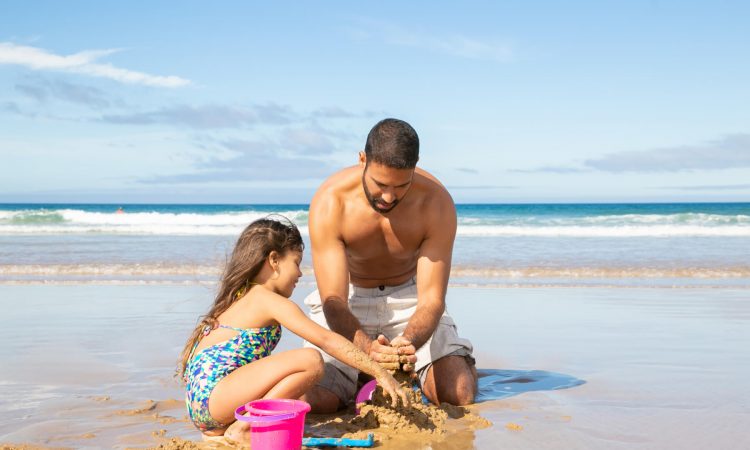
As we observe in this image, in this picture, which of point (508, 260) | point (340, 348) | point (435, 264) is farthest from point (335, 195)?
point (508, 260)

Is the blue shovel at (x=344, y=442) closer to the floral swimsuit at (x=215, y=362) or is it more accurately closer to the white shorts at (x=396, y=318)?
the floral swimsuit at (x=215, y=362)

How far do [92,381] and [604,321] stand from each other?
17.5ft

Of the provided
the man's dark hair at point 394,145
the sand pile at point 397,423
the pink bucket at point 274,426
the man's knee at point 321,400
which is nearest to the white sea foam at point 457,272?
the man's knee at point 321,400

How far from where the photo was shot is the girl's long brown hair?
13.6 ft

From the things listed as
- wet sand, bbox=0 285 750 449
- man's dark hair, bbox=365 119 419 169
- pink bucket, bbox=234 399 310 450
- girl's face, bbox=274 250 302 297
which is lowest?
wet sand, bbox=0 285 750 449

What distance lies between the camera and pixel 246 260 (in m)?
4.18

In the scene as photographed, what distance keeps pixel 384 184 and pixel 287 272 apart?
798mm

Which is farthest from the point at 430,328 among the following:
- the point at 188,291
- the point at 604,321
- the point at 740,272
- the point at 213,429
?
the point at 740,272

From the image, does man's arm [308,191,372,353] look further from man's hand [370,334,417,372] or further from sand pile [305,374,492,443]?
sand pile [305,374,492,443]

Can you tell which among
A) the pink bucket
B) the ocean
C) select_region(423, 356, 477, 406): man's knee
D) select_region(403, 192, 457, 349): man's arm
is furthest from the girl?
the ocean

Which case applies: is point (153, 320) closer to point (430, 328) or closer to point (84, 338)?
point (84, 338)

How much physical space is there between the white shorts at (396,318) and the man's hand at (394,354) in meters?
0.84

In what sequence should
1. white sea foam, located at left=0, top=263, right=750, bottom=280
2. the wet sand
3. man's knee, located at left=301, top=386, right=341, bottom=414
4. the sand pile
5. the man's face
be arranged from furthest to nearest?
1. white sea foam, located at left=0, top=263, right=750, bottom=280
2. man's knee, located at left=301, top=386, right=341, bottom=414
3. the man's face
4. the wet sand
5. the sand pile

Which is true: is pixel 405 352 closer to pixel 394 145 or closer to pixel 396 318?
pixel 396 318
